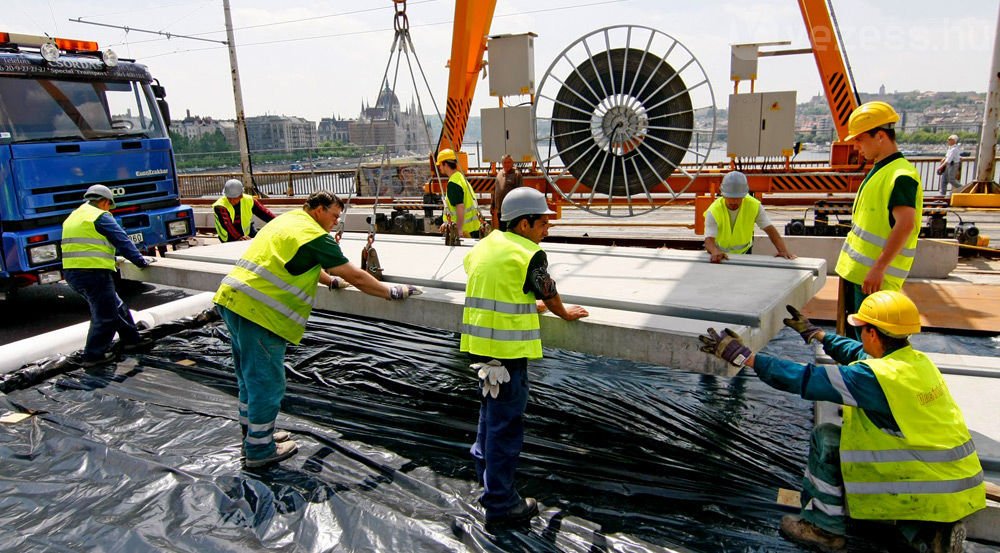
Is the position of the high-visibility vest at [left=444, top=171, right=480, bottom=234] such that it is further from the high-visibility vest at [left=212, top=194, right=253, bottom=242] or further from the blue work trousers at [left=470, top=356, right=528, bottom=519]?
the blue work trousers at [left=470, top=356, right=528, bottom=519]

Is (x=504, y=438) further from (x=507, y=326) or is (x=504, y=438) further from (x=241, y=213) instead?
(x=241, y=213)

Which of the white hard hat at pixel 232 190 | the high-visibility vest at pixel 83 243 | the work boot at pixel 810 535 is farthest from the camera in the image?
the white hard hat at pixel 232 190

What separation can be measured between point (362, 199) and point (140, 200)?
8.35 m

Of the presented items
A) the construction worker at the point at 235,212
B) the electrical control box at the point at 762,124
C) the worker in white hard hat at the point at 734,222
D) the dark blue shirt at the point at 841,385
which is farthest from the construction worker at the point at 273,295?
the electrical control box at the point at 762,124

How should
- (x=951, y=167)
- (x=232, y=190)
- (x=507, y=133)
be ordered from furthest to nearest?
(x=951, y=167)
(x=507, y=133)
(x=232, y=190)

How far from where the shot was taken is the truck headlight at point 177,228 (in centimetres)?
846

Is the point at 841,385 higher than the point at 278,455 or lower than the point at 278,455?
higher

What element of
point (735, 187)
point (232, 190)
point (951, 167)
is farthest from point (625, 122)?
point (951, 167)

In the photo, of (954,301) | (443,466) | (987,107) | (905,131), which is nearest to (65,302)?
(443,466)

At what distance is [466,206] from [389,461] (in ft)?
12.5

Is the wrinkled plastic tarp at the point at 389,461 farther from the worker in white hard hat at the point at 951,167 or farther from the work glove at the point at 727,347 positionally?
the worker in white hard hat at the point at 951,167

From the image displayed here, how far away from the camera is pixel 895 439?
2.73 m

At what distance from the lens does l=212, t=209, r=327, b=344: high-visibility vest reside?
12.3 ft

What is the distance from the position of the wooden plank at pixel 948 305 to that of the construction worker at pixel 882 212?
195 centimetres
